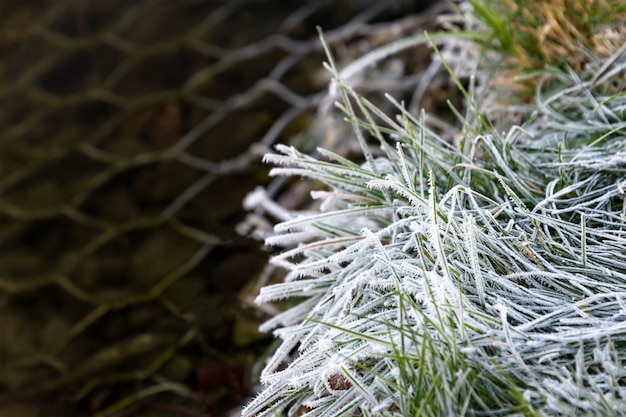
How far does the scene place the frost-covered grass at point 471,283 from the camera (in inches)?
13.0

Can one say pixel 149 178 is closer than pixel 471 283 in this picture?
No

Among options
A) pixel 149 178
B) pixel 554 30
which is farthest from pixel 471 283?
pixel 149 178

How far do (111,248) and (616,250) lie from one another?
71cm

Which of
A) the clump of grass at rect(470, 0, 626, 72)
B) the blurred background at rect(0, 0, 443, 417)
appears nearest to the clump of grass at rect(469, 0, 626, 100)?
the clump of grass at rect(470, 0, 626, 72)

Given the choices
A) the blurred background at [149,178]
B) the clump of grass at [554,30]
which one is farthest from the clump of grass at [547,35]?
the blurred background at [149,178]

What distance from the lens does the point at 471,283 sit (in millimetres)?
384

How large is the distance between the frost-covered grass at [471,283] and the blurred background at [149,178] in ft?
0.66

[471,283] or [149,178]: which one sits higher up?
[149,178]

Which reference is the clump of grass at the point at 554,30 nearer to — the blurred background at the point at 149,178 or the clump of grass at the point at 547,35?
the clump of grass at the point at 547,35

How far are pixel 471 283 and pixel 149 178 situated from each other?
0.71 meters

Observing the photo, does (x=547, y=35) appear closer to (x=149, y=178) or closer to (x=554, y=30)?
(x=554, y=30)

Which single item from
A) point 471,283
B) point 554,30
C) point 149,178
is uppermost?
point 149,178

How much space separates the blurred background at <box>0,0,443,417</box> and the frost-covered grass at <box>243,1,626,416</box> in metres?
0.20

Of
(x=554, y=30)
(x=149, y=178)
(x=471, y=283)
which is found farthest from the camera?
(x=149, y=178)
